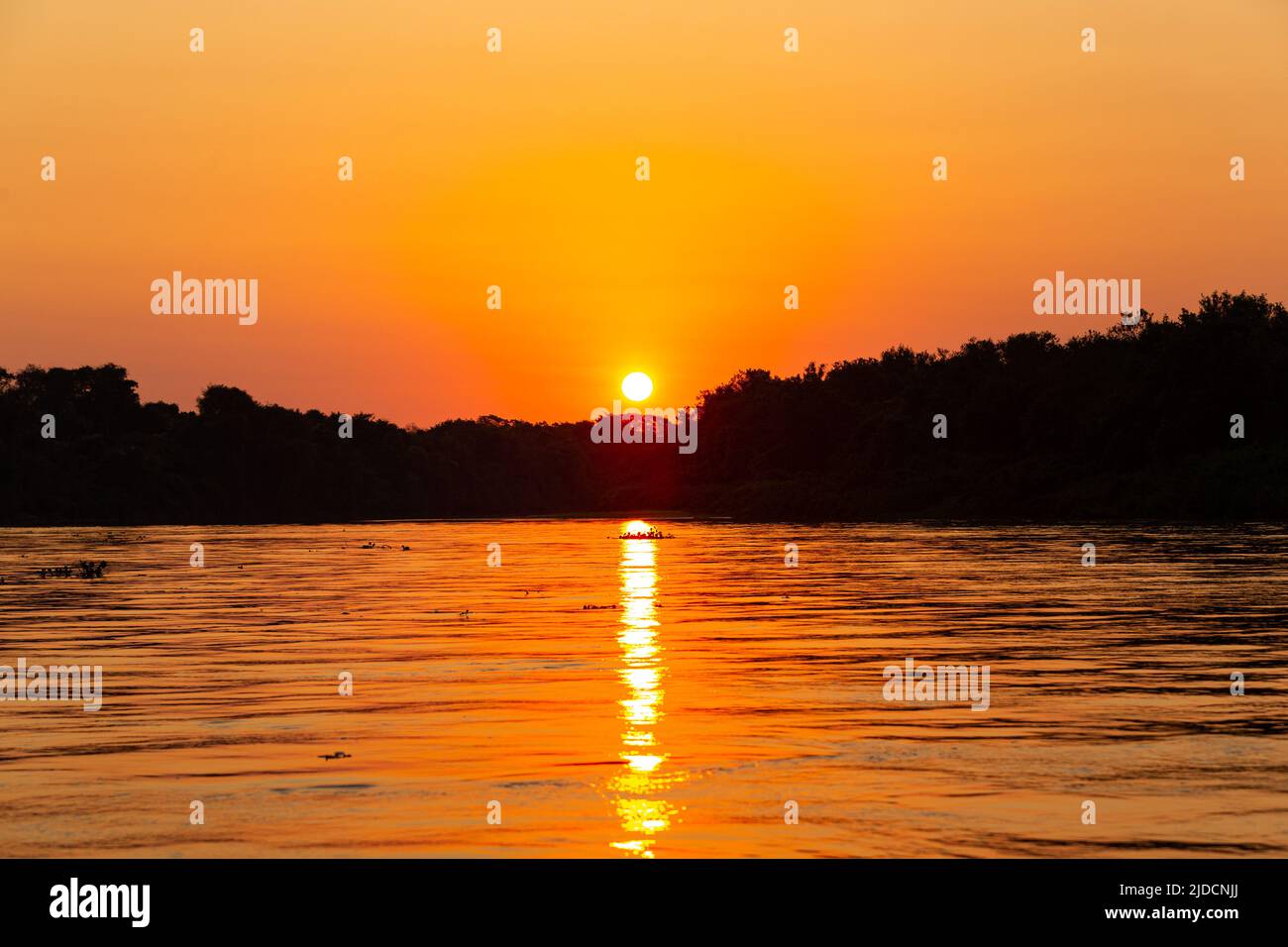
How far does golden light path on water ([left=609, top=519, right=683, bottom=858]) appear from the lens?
15.4 metres

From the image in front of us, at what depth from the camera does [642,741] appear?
20484 mm

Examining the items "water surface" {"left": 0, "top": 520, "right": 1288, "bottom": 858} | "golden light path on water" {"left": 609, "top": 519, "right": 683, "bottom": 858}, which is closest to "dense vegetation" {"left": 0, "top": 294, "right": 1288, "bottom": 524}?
"water surface" {"left": 0, "top": 520, "right": 1288, "bottom": 858}

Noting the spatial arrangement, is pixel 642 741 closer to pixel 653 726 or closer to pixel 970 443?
pixel 653 726

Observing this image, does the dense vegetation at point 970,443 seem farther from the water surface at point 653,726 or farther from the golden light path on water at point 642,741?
the golden light path on water at point 642,741

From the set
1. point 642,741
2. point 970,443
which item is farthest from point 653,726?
point 970,443

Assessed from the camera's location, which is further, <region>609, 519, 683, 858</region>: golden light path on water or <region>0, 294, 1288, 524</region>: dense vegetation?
<region>0, 294, 1288, 524</region>: dense vegetation

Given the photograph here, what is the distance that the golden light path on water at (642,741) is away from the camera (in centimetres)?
1537

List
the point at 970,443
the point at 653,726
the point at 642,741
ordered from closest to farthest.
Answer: the point at 642,741, the point at 653,726, the point at 970,443

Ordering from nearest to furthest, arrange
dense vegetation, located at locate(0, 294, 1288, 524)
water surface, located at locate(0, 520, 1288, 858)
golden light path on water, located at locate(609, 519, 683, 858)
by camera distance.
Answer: water surface, located at locate(0, 520, 1288, 858), golden light path on water, located at locate(609, 519, 683, 858), dense vegetation, located at locate(0, 294, 1288, 524)

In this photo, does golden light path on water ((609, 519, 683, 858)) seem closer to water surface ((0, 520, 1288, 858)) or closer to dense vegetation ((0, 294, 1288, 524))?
water surface ((0, 520, 1288, 858))

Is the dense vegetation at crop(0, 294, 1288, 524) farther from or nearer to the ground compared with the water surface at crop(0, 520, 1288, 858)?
farther from the ground

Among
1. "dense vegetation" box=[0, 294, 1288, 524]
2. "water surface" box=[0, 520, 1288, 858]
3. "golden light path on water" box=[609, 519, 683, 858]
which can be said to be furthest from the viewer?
"dense vegetation" box=[0, 294, 1288, 524]
